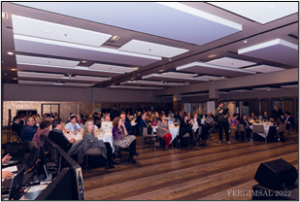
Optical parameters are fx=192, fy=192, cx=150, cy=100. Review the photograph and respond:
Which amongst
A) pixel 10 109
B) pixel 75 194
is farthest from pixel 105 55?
pixel 10 109

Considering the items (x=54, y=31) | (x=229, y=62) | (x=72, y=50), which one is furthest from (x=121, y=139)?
(x=229, y=62)

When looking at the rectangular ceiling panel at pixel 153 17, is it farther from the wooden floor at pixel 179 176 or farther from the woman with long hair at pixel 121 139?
the wooden floor at pixel 179 176

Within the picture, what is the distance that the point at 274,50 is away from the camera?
6.10m

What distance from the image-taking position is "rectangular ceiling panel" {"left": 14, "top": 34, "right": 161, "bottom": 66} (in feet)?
17.2

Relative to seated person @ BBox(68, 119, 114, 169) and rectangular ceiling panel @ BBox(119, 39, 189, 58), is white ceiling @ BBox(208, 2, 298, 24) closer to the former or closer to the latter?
rectangular ceiling panel @ BBox(119, 39, 189, 58)

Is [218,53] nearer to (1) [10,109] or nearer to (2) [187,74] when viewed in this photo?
(2) [187,74]

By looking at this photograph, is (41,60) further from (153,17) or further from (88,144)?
(153,17)

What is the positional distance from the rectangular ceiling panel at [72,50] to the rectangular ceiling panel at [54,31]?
61 centimetres

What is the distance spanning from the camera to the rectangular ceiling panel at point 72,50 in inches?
207

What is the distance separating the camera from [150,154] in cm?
680

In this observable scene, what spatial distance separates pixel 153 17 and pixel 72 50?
3336mm

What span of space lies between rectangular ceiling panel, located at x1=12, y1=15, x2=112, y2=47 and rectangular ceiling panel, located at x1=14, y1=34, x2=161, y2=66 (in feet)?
2.01

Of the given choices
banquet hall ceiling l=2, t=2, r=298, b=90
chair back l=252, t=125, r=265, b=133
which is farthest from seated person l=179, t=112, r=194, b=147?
chair back l=252, t=125, r=265, b=133

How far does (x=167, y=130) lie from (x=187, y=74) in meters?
4.05
